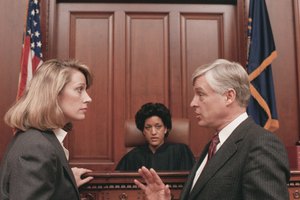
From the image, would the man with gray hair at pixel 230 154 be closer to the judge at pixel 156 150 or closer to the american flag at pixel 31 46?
the judge at pixel 156 150

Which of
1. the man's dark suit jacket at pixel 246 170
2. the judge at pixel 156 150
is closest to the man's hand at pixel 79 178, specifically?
the man's dark suit jacket at pixel 246 170

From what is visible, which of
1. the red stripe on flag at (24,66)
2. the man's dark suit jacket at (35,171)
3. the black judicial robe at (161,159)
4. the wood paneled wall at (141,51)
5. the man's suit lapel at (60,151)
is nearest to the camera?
the man's dark suit jacket at (35,171)

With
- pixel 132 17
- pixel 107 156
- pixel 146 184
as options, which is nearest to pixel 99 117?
pixel 107 156

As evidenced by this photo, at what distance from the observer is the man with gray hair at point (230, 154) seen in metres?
1.71

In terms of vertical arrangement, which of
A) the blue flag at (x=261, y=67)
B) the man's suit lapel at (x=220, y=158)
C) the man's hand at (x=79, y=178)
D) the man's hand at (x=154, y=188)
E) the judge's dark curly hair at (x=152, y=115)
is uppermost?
the blue flag at (x=261, y=67)

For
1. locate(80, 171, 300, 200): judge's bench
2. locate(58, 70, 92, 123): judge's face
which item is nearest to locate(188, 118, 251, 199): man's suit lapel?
locate(80, 171, 300, 200): judge's bench

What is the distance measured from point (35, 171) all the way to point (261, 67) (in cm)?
310

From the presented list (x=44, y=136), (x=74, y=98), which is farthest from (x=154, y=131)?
(x=44, y=136)

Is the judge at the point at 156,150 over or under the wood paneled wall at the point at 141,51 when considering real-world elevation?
under

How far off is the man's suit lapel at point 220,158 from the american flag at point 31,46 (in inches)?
103

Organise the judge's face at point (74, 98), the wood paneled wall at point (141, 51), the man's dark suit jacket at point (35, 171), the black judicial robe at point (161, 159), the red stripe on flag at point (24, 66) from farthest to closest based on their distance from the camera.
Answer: the wood paneled wall at point (141, 51)
the red stripe on flag at point (24, 66)
the black judicial robe at point (161, 159)
the judge's face at point (74, 98)
the man's dark suit jacket at point (35, 171)

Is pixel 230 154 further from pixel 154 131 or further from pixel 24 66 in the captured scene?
pixel 24 66

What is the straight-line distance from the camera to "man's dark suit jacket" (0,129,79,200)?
164 centimetres

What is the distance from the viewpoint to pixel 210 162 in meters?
1.96
